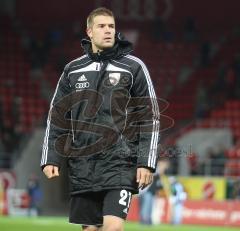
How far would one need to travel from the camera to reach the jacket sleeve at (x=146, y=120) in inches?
309

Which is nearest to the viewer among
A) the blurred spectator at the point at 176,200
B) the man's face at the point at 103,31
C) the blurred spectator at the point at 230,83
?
the man's face at the point at 103,31

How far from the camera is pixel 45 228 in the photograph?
20.7m

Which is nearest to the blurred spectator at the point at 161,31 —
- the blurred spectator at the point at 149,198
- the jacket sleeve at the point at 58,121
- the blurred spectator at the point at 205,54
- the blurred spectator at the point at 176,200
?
the blurred spectator at the point at 205,54

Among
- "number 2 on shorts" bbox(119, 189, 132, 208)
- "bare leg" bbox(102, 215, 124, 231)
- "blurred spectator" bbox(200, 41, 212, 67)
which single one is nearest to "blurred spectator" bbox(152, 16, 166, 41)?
"blurred spectator" bbox(200, 41, 212, 67)

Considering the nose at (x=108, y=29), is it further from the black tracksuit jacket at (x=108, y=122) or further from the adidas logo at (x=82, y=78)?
the adidas logo at (x=82, y=78)

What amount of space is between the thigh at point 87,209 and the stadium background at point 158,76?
19003 mm

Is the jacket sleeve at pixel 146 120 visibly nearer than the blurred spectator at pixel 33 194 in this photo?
Yes

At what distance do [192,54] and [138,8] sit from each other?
3337 millimetres

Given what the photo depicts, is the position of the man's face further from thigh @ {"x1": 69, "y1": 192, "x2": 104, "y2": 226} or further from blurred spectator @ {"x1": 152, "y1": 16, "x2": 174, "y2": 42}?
blurred spectator @ {"x1": 152, "y1": 16, "x2": 174, "y2": 42}

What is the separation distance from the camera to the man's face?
26.5ft

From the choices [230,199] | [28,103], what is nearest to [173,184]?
[230,199]

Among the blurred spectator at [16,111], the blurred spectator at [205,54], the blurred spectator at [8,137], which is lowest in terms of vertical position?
the blurred spectator at [8,137]

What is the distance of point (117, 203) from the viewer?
25.8ft

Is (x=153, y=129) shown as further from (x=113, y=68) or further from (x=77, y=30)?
(x=77, y=30)
